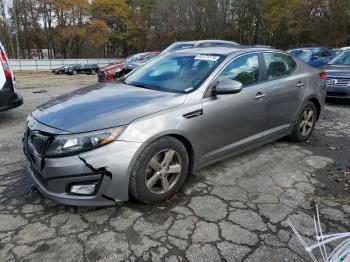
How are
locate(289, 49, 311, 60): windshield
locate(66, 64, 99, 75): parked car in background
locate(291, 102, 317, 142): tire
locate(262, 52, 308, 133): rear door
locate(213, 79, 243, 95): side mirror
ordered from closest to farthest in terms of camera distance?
1. locate(213, 79, 243, 95): side mirror
2. locate(262, 52, 308, 133): rear door
3. locate(291, 102, 317, 142): tire
4. locate(289, 49, 311, 60): windshield
5. locate(66, 64, 99, 75): parked car in background

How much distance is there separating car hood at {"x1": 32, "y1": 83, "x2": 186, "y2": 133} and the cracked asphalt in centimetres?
85

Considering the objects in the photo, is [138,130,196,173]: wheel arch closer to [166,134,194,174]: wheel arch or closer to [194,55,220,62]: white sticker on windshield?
[166,134,194,174]: wheel arch

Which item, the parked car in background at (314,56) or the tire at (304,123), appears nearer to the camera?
the tire at (304,123)

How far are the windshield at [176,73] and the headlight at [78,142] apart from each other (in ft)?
3.43

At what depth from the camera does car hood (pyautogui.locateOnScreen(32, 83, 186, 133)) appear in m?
2.69

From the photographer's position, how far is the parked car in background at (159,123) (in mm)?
2598

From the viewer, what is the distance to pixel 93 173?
101 inches

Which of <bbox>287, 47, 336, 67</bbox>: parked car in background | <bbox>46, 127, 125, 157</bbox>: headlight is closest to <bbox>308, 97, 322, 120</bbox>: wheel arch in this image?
<bbox>46, 127, 125, 157</bbox>: headlight

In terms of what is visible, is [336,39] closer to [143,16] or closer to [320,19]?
[320,19]

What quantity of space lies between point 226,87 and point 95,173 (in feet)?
5.26

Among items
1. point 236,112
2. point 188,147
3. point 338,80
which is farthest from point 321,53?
point 188,147

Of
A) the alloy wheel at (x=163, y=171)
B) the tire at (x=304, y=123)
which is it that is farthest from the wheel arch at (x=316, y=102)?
the alloy wheel at (x=163, y=171)

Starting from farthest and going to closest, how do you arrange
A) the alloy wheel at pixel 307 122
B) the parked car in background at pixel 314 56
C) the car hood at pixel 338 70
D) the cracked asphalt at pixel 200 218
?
the parked car in background at pixel 314 56
the car hood at pixel 338 70
the alloy wheel at pixel 307 122
the cracked asphalt at pixel 200 218

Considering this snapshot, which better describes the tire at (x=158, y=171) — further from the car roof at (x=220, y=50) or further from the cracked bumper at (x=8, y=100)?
the cracked bumper at (x=8, y=100)
